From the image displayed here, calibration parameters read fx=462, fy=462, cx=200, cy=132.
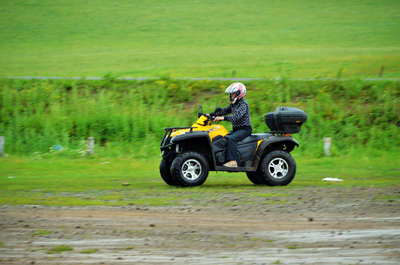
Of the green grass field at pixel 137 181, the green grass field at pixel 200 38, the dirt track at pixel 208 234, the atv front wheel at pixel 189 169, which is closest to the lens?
the dirt track at pixel 208 234

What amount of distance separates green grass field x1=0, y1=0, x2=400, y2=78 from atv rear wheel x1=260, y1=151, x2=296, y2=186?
1555 cm

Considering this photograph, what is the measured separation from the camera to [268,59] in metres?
32.3

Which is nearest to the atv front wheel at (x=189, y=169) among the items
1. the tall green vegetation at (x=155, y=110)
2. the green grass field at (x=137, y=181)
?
the green grass field at (x=137, y=181)

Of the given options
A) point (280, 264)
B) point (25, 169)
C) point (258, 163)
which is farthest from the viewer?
point (25, 169)

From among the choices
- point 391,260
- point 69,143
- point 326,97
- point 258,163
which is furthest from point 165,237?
point 326,97

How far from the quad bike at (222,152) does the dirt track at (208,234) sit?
6.96 feet

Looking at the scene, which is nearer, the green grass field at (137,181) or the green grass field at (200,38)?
the green grass field at (137,181)

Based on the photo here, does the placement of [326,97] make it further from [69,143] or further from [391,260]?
[391,260]

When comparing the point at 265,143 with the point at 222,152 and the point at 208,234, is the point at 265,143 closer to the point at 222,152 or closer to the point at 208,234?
the point at 222,152

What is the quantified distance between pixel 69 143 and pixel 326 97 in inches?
418

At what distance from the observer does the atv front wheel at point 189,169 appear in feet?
31.3

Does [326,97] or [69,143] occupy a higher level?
[326,97]

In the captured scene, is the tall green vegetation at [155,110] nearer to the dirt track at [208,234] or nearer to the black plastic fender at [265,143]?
the black plastic fender at [265,143]

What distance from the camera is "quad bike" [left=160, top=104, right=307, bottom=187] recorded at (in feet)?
31.9
